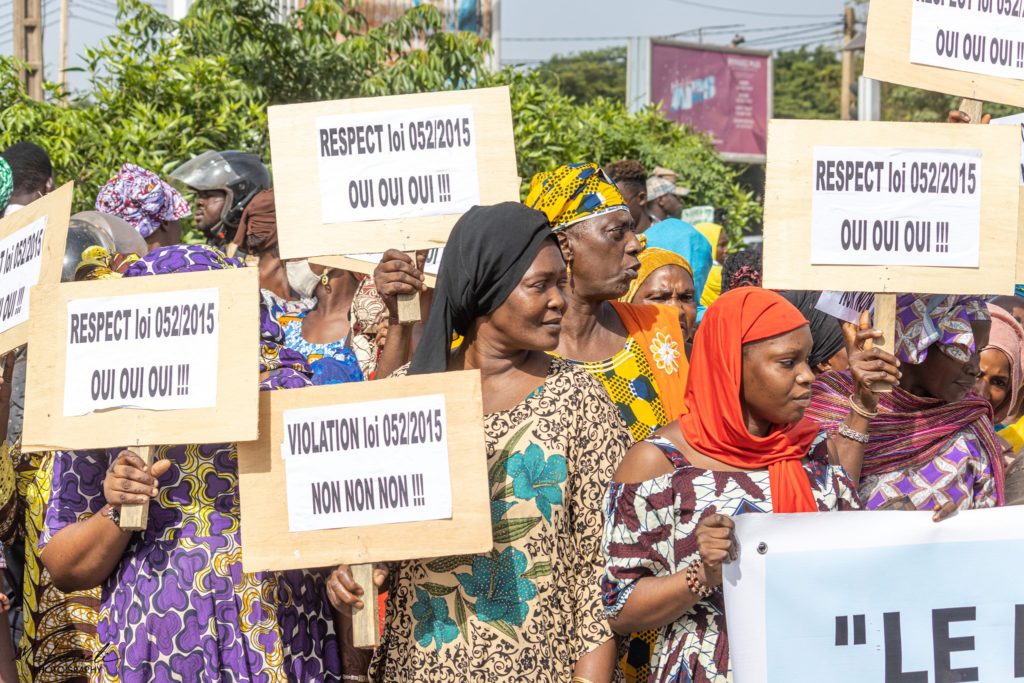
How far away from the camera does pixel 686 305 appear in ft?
19.7

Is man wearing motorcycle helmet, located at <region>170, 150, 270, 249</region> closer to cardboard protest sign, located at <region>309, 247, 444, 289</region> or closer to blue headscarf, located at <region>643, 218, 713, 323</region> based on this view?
blue headscarf, located at <region>643, 218, 713, 323</region>

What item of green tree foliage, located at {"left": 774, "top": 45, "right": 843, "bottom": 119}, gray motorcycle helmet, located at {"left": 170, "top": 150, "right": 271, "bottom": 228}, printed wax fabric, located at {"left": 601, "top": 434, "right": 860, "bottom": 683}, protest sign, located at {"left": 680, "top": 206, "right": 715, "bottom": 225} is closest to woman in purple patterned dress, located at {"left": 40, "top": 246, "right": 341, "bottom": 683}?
printed wax fabric, located at {"left": 601, "top": 434, "right": 860, "bottom": 683}

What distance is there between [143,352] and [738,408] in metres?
1.52

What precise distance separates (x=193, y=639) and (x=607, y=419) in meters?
1.21

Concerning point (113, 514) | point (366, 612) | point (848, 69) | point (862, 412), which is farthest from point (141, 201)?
point (848, 69)

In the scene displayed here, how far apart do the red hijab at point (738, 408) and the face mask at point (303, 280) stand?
395cm

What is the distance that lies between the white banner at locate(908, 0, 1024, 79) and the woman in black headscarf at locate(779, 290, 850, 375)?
1.60 meters

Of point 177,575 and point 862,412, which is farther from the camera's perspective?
point 862,412

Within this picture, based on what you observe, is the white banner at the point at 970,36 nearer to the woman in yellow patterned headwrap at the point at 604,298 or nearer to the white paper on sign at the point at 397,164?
the woman in yellow patterned headwrap at the point at 604,298

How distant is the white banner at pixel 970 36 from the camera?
3.99m

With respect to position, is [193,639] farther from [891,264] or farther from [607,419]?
[891,264]

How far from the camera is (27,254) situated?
150 inches

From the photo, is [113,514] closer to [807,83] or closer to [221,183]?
[221,183]

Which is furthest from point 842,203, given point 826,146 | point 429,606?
point 429,606
